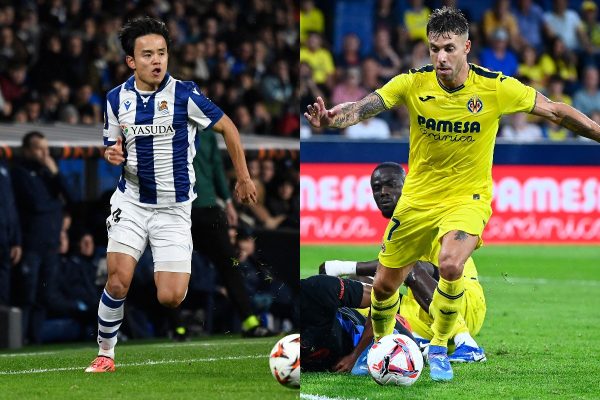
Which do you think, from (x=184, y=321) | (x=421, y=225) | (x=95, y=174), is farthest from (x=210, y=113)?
(x=95, y=174)

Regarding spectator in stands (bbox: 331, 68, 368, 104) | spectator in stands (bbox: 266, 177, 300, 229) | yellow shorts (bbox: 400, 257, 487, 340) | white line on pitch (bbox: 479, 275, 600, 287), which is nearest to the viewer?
yellow shorts (bbox: 400, 257, 487, 340)

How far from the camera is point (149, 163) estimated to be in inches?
284

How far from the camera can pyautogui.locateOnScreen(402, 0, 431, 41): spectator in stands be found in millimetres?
20266

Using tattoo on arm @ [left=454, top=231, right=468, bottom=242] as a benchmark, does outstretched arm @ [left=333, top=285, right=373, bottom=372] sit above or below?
below

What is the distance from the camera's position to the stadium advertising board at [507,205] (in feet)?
53.5

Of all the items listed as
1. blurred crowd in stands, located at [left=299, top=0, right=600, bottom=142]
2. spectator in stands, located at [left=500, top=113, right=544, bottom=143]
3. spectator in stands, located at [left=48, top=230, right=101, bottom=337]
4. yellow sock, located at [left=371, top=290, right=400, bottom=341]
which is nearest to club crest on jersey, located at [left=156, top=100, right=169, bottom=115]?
yellow sock, located at [left=371, top=290, right=400, bottom=341]

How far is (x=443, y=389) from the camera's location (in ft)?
21.2

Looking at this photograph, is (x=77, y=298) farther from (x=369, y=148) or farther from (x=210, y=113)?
(x=369, y=148)

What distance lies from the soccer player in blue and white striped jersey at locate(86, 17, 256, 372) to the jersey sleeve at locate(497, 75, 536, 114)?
155 cm

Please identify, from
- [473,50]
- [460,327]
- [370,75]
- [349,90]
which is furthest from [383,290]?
[473,50]

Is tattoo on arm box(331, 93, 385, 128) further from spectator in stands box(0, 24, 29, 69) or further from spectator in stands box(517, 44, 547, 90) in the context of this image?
spectator in stands box(517, 44, 547, 90)

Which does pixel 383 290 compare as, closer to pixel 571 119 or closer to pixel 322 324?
pixel 322 324

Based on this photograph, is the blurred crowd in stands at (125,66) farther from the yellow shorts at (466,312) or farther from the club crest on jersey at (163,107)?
the yellow shorts at (466,312)

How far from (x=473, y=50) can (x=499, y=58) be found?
0.54 metres
